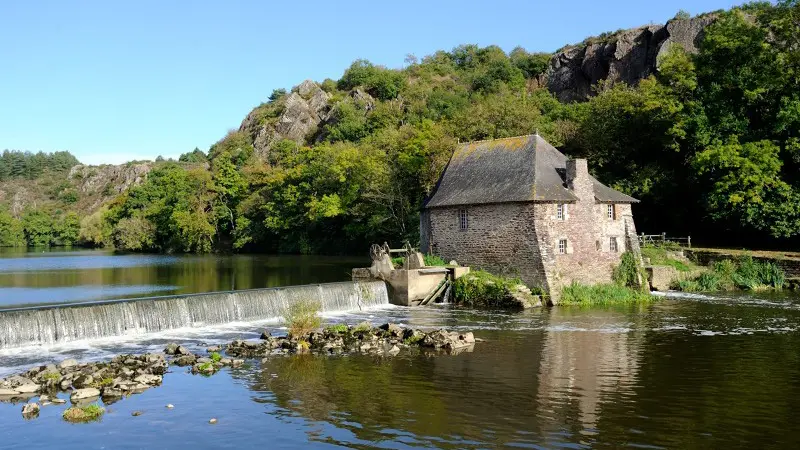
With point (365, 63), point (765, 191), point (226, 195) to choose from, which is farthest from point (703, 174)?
point (365, 63)

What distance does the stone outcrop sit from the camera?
343ft

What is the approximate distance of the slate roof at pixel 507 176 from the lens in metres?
33.3

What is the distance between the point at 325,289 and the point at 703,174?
27733 mm

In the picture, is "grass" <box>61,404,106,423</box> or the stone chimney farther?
the stone chimney

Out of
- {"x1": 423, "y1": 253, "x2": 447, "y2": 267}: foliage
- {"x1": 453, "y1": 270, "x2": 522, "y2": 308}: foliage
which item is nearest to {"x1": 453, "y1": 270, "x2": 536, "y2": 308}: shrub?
{"x1": 453, "y1": 270, "x2": 522, "y2": 308}: foliage

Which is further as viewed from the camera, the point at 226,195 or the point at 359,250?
the point at 226,195

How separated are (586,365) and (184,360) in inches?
468

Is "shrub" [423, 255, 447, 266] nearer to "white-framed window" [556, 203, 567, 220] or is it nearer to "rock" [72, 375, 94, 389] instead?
"white-framed window" [556, 203, 567, 220]

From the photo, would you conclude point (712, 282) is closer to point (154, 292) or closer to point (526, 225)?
point (526, 225)

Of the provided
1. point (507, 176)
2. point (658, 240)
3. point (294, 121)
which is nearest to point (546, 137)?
point (658, 240)

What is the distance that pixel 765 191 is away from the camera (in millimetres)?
42281

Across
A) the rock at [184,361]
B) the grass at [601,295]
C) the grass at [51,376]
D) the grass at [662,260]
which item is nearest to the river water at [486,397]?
the rock at [184,361]

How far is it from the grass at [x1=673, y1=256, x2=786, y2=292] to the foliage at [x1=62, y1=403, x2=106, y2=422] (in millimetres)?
31673

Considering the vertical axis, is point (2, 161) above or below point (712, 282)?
above
